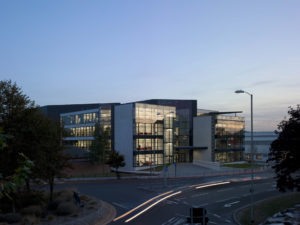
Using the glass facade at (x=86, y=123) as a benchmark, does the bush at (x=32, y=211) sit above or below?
below

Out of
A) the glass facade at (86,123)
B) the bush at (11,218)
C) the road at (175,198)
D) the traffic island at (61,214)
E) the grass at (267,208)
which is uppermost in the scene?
the glass facade at (86,123)

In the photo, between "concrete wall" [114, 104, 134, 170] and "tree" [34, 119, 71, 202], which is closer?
"tree" [34, 119, 71, 202]

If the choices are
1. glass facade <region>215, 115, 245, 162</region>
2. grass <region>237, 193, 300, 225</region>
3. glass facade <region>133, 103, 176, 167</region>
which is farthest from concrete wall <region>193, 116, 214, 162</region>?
grass <region>237, 193, 300, 225</region>

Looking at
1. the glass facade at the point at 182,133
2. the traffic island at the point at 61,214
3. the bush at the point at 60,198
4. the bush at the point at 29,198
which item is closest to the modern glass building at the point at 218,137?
the glass facade at the point at 182,133

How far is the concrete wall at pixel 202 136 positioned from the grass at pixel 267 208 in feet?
131

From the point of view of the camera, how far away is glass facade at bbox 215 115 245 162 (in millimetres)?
70000

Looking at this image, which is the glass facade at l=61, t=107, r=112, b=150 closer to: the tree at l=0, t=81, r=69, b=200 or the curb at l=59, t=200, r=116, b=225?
the curb at l=59, t=200, r=116, b=225

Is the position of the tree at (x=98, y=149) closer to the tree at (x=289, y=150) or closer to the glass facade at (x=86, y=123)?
the glass facade at (x=86, y=123)

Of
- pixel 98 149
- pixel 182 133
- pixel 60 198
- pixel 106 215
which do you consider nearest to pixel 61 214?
pixel 106 215

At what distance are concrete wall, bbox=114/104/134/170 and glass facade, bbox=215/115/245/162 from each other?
23.1m

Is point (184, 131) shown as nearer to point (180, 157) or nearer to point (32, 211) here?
point (180, 157)

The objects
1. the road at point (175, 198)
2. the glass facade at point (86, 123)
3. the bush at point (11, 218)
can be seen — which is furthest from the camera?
the glass facade at point (86, 123)

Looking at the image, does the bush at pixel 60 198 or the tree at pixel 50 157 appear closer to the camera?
the tree at pixel 50 157

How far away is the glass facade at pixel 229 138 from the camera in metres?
70.0
